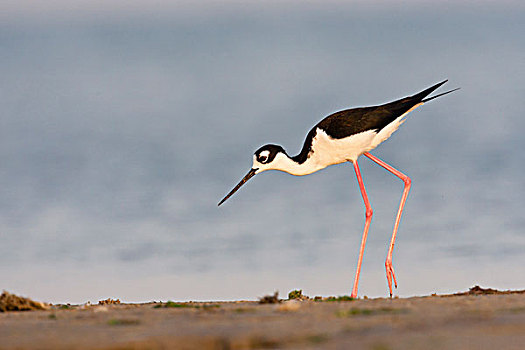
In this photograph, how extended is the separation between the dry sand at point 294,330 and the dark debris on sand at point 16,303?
2.66m

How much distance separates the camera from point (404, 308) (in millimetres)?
8094

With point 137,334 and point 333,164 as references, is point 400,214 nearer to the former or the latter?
point 333,164

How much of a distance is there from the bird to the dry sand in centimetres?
740

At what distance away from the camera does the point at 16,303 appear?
10477mm

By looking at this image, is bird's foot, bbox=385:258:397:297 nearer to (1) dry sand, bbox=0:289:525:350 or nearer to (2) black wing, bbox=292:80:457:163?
(2) black wing, bbox=292:80:457:163

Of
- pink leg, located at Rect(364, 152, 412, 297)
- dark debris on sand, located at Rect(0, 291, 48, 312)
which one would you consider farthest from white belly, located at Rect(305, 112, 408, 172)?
dark debris on sand, located at Rect(0, 291, 48, 312)

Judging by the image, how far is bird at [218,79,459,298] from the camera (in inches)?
603

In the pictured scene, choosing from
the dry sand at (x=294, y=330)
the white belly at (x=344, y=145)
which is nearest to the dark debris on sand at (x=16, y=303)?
the dry sand at (x=294, y=330)

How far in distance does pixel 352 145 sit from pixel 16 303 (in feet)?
27.2

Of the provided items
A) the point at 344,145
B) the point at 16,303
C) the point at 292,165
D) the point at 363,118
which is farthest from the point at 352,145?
the point at 16,303

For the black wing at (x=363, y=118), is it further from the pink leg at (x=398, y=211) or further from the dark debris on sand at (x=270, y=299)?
the dark debris on sand at (x=270, y=299)

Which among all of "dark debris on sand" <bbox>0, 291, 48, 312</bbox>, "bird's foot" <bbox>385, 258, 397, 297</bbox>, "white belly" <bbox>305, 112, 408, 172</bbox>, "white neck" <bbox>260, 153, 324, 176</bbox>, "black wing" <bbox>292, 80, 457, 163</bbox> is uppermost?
"black wing" <bbox>292, 80, 457, 163</bbox>

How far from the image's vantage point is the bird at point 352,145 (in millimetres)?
15312

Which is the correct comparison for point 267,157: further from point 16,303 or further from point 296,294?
point 16,303
